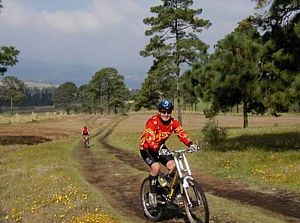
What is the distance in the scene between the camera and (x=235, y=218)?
991 centimetres

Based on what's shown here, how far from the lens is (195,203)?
8750 millimetres

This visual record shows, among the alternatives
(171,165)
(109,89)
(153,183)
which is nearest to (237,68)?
(153,183)

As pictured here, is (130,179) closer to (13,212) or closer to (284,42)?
(13,212)

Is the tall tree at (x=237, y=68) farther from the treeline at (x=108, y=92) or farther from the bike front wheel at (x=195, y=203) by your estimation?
the treeline at (x=108, y=92)

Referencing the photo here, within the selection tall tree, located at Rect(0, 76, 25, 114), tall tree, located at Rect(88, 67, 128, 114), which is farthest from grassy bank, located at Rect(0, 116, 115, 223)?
tall tree, located at Rect(0, 76, 25, 114)

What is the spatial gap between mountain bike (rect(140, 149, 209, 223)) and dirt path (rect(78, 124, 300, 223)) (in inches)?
Result: 20.4

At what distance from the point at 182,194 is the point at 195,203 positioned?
1.31ft

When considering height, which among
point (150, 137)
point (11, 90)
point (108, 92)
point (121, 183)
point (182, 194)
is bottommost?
point (121, 183)

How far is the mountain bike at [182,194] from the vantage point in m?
8.62

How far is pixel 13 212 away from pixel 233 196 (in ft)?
21.8

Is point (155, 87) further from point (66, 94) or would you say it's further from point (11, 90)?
point (66, 94)

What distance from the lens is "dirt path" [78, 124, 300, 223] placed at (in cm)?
1115

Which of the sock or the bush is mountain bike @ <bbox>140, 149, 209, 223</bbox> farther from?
the bush

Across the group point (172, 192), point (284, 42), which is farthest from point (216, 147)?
point (172, 192)
